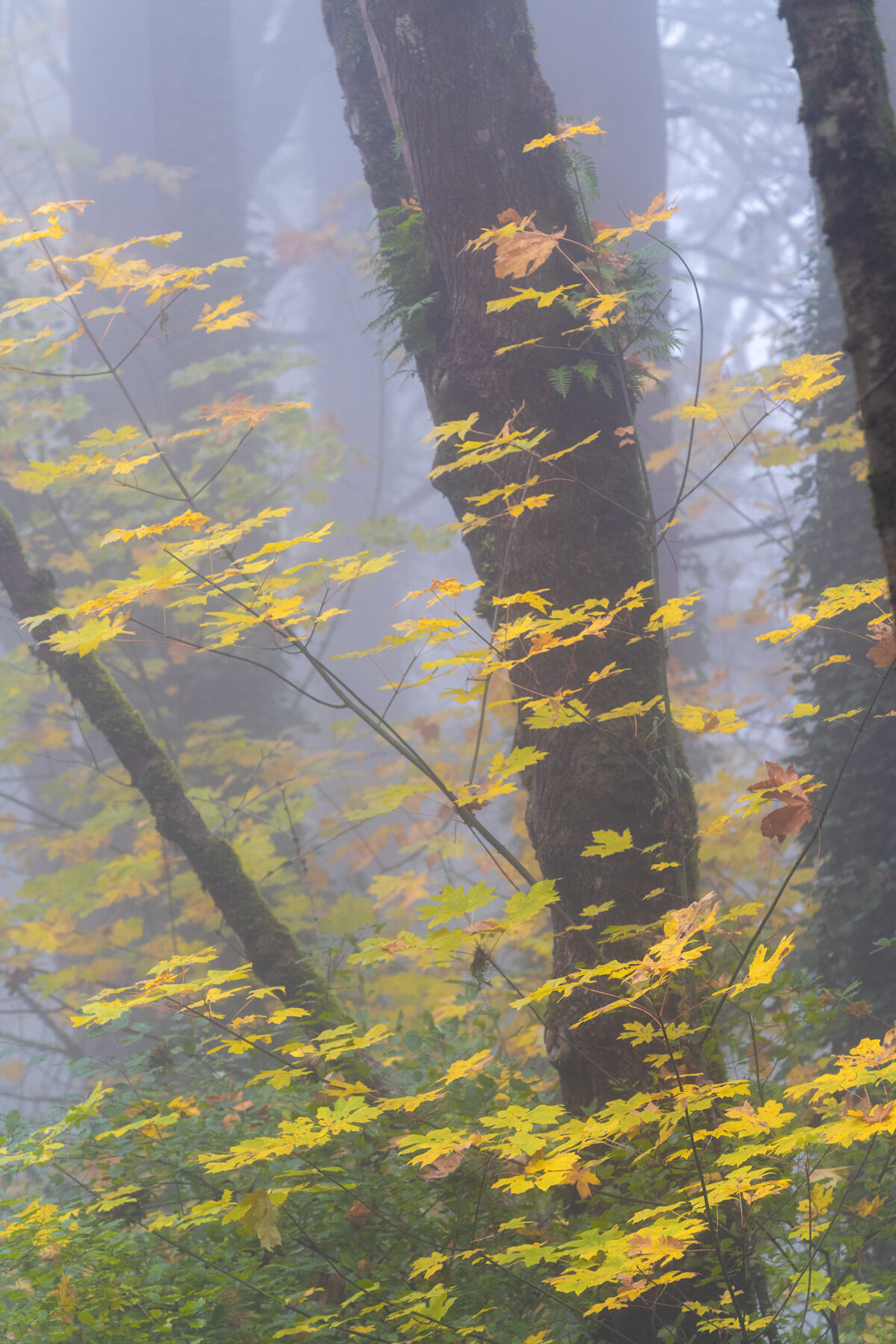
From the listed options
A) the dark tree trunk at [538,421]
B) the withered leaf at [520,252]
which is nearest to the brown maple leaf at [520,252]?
the withered leaf at [520,252]

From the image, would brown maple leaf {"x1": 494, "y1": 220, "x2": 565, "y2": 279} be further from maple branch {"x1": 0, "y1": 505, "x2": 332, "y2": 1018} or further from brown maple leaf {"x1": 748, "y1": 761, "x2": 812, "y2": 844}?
maple branch {"x1": 0, "y1": 505, "x2": 332, "y2": 1018}

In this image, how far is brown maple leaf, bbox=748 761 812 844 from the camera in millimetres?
1541

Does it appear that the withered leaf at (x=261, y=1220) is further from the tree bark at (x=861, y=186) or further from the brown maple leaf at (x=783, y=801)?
the tree bark at (x=861, y=186)

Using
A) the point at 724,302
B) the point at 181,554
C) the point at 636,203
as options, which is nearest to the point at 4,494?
the point at 636,203

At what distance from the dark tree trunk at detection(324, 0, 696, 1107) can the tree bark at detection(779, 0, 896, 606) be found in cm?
140

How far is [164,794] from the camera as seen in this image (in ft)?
11.6

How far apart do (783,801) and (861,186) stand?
104 cm

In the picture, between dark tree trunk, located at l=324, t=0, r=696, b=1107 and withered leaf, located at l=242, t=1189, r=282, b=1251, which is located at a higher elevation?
dark tree trunk, located at l=324, t=0, r=696, b=1107

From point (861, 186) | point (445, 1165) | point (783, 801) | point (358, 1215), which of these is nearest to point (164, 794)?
point (358, 1215)

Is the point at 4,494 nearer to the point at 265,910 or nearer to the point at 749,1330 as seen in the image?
the point at 265,910

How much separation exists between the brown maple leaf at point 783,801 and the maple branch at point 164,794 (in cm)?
210

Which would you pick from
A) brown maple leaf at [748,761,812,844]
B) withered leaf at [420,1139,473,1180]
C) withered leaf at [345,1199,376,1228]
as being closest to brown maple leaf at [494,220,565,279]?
brown maple leaf at [748,761,812,844]

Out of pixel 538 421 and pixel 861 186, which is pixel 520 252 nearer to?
pixel 538 421

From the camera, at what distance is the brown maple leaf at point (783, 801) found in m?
1.54
